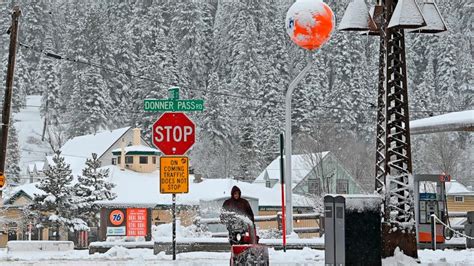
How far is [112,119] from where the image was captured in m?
120

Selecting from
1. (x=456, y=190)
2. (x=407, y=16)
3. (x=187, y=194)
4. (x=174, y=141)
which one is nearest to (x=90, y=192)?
(x=187, y=194)

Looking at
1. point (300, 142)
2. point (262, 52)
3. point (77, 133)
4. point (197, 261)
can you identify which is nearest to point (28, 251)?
point (197, 261)

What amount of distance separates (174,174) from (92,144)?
81295 mm

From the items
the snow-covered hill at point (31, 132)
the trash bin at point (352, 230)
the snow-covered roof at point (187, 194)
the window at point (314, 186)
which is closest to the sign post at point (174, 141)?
the trash bin at point (352, 230)

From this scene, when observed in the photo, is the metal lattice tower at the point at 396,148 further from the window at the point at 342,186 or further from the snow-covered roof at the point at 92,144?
the snow-covered roof at the point at 92,144

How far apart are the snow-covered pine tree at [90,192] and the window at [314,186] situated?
1704 cm

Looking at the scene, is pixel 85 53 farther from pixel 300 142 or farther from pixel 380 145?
pixel 380 145

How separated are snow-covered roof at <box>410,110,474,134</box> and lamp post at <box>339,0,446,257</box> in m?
3.09

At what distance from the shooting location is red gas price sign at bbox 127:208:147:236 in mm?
36938

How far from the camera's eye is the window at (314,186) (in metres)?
68.2

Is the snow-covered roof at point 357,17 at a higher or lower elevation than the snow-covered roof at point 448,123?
higher

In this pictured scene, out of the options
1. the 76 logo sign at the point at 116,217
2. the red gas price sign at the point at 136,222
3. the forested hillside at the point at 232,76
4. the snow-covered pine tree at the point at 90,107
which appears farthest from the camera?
the snow-covered pine tree at the point at 90,107

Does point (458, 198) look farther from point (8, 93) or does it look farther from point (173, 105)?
point (173, 105)

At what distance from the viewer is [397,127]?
58.2 ft
